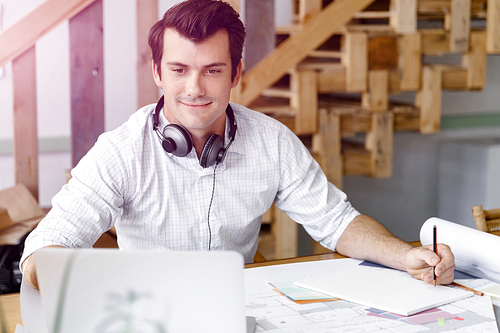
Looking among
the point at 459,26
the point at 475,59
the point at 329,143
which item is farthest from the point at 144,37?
the point at 475,59

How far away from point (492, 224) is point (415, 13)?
4.98 feet

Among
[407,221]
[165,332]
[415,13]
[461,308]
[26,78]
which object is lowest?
[407,221]

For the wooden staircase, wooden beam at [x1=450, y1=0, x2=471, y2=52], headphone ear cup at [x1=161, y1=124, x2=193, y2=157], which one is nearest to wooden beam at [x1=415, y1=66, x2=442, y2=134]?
the wooden staircase

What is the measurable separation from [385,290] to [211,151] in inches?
21.5

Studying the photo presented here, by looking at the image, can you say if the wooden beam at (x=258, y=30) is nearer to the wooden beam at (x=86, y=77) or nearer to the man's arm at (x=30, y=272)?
the wooden beam at (x=86, y=77)

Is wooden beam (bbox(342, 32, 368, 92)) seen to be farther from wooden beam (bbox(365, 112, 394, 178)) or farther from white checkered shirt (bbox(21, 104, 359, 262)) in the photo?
white checkered shirt (bbox(21, 104, 359, 262))

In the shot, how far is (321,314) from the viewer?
0.94 m

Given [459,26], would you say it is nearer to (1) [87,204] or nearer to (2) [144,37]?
(2) [144,37]

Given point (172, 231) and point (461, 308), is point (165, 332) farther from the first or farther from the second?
point (172, 231)

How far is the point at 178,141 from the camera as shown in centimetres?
131

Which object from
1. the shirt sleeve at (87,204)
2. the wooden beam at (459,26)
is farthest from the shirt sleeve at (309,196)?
the wooden beam at (459,26)

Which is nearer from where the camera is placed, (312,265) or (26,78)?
(312,265)

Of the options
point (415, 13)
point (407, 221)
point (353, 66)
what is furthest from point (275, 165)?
point (407, 221)

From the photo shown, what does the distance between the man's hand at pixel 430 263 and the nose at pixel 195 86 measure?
0.62 metres
